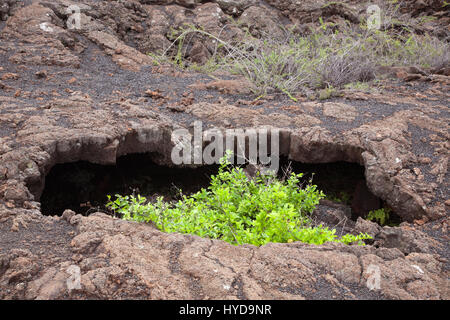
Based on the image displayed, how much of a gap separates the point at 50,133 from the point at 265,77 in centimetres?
252

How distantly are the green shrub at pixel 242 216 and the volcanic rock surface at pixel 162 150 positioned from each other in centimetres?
18

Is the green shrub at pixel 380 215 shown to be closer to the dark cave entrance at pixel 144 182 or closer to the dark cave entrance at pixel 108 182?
the dark cave entrance at pixel 144 182

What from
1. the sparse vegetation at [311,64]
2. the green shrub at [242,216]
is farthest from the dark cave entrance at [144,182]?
the sparse vegetation at [311,64]

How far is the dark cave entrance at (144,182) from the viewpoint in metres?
3.56

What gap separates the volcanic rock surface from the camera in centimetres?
180

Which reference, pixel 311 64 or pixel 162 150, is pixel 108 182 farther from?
pixel 311 64

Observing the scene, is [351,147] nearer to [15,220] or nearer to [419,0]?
[15,220]

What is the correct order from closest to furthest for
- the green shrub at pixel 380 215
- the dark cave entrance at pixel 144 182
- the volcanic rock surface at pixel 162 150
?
the volcanic rock surface at pixel 162 150
the green shrub at pixel 380 215
the dark cave entrance at pixel 144 182

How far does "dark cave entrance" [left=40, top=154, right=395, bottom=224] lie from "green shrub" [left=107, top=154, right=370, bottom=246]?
1.79ft

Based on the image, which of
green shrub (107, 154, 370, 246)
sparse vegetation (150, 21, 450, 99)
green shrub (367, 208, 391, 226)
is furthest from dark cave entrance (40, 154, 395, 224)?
sparse vegetation (150, 21, 450, 99)

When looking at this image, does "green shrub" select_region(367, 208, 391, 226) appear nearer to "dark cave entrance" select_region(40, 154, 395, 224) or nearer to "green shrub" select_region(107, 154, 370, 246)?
"dark cave entrance" select_region(40, 154, 395, 224)

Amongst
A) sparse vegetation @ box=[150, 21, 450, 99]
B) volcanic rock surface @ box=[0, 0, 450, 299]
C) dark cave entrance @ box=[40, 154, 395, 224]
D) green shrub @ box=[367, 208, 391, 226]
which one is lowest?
green shrub @ box=[367, 208, 391, 226]

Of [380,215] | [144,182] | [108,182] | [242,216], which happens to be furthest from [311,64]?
[108,182]

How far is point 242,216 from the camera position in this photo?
9.32 feet
